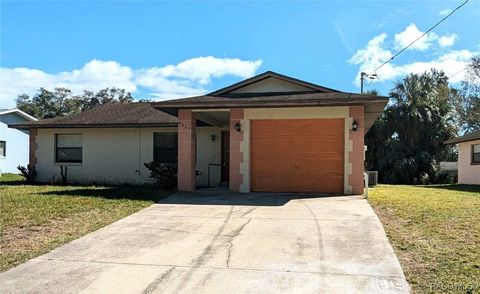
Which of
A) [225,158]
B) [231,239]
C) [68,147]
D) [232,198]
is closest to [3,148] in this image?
[68,147]

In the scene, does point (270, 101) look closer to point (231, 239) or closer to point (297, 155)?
point (297, 155)

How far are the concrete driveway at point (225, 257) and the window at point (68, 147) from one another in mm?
10336

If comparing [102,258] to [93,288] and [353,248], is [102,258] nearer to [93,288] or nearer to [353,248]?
[93,288]

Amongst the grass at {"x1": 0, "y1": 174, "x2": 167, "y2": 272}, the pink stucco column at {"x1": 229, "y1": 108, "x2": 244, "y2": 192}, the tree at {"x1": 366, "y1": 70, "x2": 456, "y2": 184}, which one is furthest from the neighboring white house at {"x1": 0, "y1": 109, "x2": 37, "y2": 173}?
the tree at {"x1": 366, "y1": 70, "x2": 456, "y2": 184}

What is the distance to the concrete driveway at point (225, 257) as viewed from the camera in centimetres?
507

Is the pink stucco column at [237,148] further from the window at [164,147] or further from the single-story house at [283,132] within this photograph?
the window at [164,147]

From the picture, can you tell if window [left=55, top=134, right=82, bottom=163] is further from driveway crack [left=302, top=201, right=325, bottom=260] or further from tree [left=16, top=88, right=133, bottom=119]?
tree [left=16, top=88, right=133, bottom=119]

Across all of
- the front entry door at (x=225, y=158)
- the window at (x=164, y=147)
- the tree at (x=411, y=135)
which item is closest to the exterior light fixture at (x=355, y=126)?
the front entry door at (x=225, y=158)

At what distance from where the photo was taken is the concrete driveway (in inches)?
199

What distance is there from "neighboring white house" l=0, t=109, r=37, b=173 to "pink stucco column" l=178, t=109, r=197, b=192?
1711cm

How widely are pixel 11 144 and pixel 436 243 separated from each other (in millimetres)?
27565

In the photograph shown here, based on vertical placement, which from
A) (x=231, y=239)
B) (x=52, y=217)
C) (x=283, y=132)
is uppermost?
(x=283, y=132)

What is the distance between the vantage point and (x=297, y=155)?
12859 millimetres

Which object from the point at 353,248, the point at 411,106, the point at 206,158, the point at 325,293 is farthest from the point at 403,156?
the point at 325,293
